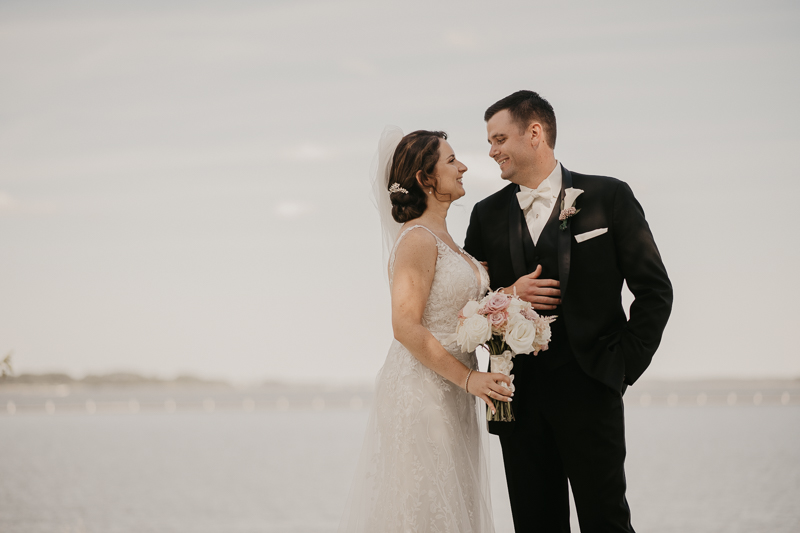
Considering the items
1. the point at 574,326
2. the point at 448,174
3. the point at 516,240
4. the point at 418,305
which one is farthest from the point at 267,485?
the point at 574,326

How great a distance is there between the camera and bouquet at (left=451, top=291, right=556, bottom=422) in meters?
3.05

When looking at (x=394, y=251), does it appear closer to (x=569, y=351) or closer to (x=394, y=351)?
(x=394, y=351)

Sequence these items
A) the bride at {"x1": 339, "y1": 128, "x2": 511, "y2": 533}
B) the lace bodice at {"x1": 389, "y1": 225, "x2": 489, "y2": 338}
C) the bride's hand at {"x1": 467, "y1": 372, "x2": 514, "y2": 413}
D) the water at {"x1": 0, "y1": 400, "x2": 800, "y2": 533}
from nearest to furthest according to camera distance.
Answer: the bride's hand at {"x1": 467, "y1": 372, "x2": 514, "y2": 413} → the bride at {"x1": 339, "y1": 128, "x2": 511, "y2": 533} → the lace bodice at {"x1": 389, "y1": 225, "x2": 489, "y2": 338} → the water at {"x1": 0, "y1": 400, "x2": 800, "y2": 533}

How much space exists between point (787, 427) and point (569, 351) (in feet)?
99.4

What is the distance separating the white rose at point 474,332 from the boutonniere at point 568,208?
25.0 inches

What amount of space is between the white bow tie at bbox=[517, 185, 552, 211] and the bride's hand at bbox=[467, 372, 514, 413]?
867 mm

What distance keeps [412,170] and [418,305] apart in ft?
2.41

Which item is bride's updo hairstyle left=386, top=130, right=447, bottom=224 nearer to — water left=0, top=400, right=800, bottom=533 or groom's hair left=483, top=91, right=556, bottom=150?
groom's hair left=483, top=91, right=556, bottom=150

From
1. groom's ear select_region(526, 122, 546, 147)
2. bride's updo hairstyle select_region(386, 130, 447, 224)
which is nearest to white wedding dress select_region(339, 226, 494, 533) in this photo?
bride's updo hairstyle select_region(386, 130, 447, 224)

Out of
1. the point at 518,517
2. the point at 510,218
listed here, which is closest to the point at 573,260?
the point at 510,218

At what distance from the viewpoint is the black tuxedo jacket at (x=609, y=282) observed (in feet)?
10.7

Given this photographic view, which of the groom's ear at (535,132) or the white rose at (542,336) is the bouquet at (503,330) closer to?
the white rose at (542,336)

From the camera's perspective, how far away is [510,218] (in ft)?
11.7

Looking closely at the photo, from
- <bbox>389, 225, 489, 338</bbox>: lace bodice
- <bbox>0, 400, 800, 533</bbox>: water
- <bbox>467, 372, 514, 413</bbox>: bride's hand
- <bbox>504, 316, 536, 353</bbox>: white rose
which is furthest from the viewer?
<bbox>0, 400, 800, 533</bbox>: water
